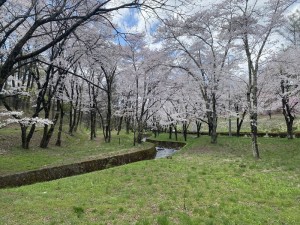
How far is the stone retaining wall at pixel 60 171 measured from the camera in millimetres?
14914

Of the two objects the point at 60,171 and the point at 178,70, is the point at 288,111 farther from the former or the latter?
the point at 60,171

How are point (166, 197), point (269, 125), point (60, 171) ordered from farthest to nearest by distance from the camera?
point (269, 125) → point (60, 171) → point (166, 197)

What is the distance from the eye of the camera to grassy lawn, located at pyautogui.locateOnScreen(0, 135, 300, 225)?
8250 millimetres

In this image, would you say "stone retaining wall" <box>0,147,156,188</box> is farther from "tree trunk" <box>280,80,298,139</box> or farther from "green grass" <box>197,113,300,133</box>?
"green grass" <box>197,113,300,133</box>

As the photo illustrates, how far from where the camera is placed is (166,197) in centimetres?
1049

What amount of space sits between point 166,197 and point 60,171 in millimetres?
9194

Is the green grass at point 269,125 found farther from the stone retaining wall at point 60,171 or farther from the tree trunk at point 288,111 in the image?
the stone retaining wall at point 60,171

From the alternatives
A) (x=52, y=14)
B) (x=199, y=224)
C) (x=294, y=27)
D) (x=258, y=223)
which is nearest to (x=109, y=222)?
(x=199, y=224)

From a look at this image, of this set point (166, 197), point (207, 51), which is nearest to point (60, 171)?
point (166, 197)

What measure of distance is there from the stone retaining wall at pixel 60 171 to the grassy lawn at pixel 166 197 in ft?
9.92

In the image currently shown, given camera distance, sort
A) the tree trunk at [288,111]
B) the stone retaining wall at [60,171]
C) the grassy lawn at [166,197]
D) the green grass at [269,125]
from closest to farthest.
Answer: the grassy lawn at [166,197]
the stone retaining wall at [60,171]
the tree trunk at [288,111]
the green grass at [269,125]

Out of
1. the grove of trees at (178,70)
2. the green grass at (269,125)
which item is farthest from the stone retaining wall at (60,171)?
the green grass at (269,125)

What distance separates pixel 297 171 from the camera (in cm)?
1545

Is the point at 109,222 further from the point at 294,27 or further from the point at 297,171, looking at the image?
the point at 294,27
